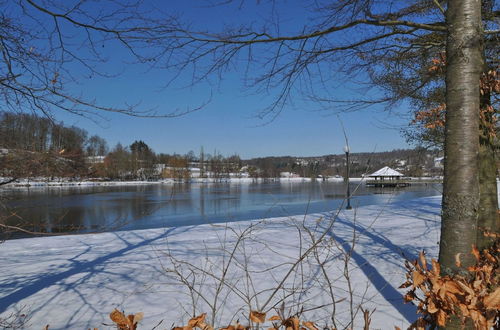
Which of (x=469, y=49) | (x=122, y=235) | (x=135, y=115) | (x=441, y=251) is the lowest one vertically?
(x=122, y=235)

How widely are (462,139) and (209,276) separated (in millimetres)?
4129

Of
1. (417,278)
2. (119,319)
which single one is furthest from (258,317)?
(417,278)

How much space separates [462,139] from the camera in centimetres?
201

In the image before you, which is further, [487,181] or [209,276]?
[209,276]

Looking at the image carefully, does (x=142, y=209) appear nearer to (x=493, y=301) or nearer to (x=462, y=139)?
(x=462, y=139)

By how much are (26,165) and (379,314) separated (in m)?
3.89

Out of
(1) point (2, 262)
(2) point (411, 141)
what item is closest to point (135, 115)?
(1) point (2, 262)

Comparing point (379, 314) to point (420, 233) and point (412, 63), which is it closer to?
point (412, 63)

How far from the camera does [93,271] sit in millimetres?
5504

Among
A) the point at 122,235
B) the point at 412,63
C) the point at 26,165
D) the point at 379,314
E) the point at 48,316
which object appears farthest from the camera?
the point at 122,235

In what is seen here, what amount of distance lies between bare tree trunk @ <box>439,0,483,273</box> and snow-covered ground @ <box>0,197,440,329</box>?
55 cm

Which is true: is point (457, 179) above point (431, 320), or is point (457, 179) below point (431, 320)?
above

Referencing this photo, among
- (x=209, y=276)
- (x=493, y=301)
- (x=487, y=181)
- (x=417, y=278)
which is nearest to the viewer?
(x=493, y=301)

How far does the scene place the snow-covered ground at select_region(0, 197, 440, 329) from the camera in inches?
136
